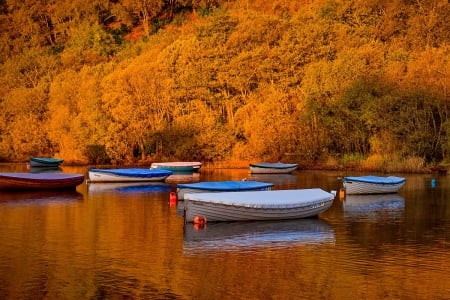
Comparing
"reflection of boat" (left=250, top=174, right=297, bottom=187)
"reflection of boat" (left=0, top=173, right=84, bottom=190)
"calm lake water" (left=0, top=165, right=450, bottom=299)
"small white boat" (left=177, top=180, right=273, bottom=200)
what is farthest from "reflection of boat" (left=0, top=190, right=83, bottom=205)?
"reflection of boat" (left=250, top=174, right=297, bottom=187)

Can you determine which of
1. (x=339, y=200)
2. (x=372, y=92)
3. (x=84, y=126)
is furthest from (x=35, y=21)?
(x=339, y=200)

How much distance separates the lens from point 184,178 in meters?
55.0

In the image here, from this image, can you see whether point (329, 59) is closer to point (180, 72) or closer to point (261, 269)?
point (180, 72)

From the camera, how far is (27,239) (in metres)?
24.4

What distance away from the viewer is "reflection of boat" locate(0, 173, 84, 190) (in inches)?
1670

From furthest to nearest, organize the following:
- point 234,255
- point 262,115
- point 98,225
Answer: point 262,115 < point 98,225 < point 234,255

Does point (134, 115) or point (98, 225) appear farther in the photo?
point (134, 115)

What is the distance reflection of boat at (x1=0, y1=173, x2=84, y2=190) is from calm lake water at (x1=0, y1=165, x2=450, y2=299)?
7067 mm

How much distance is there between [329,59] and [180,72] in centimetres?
1614

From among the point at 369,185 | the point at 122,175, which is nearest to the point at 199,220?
the point at 369,185

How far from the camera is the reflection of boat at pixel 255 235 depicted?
2338cm

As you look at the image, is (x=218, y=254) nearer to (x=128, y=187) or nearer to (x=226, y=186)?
(x=226, y=186)

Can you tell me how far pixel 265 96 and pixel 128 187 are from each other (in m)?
29.7

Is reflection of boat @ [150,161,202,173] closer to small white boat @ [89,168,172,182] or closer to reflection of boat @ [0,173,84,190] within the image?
small white boat @ [89,168,172,182]
